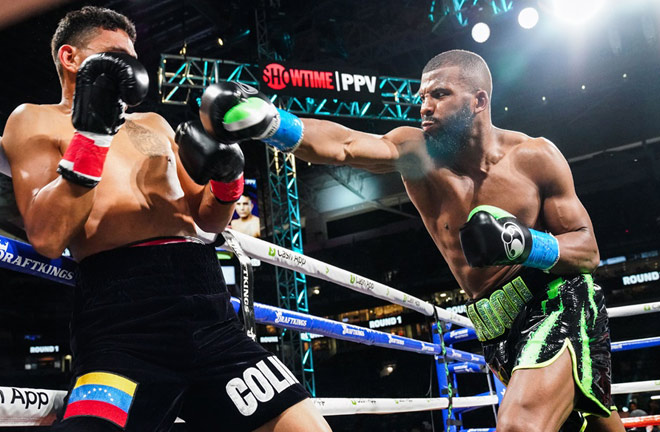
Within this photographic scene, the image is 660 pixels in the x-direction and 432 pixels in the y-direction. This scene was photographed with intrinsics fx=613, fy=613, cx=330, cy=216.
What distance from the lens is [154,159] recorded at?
1559mm

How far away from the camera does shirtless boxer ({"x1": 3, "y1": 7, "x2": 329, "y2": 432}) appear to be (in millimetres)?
1234

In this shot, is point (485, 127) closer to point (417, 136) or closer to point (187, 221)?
point (417, 136)

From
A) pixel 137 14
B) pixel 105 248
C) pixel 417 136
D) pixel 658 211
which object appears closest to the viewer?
pixel 105 248

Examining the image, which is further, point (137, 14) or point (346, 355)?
point (346, 355)

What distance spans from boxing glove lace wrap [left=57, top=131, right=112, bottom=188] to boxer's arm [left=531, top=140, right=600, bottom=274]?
1.29 metres

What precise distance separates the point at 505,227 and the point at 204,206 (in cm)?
79

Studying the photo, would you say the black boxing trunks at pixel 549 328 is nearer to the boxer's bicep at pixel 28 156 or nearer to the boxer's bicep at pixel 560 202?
the boxer's bicep at pixel 560 202

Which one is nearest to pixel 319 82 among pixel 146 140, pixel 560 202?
pixel 560 202

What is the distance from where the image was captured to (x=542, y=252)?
170cm

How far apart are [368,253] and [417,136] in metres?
15.1

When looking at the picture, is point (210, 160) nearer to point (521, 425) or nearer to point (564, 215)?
point (521, 425)

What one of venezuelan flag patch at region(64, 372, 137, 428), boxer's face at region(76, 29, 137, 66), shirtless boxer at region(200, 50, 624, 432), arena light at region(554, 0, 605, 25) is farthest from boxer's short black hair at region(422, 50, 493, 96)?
arena light at region(554, 0, 605, 25)

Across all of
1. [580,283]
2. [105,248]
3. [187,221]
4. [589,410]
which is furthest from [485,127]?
[105,248]

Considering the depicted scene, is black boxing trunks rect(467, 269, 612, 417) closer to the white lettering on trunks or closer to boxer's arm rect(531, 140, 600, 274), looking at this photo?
boxer's arm rect(531, 140, 600, 274)
